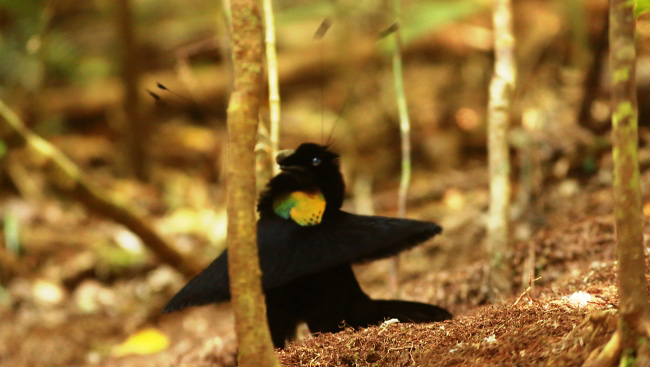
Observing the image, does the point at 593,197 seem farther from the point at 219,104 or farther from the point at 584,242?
the point at 219,104

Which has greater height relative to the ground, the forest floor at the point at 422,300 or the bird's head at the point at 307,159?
the bird's head at the point at 307,159

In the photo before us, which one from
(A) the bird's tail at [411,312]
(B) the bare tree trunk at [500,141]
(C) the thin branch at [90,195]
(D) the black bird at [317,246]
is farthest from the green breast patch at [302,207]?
(C) the thin branch at [90,195]

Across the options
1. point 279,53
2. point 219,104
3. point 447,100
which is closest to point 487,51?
point 447,100

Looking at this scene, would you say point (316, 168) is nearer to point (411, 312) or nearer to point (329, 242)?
point (329, 242)

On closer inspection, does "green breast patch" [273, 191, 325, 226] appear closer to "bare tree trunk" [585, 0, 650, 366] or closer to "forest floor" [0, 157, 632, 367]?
"forest floor" [0, 157, 632, 367]

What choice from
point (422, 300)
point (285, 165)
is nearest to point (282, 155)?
point (285, 165)

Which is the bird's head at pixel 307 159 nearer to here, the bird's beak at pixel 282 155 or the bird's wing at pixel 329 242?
the bird's beak at pixel 282 155

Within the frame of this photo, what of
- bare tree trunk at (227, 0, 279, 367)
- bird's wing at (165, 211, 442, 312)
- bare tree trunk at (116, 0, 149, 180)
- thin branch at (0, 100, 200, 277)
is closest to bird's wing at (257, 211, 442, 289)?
bird's wing at (165, 211, 442, 312)
